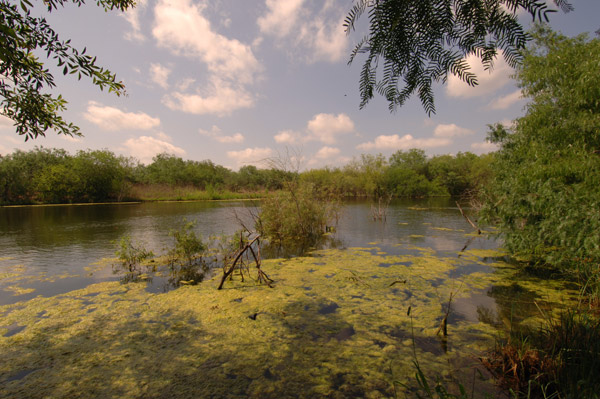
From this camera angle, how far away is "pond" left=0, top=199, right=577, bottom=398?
2990 millimetres

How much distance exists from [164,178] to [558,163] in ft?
149

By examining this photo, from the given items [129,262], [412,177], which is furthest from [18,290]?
[412,177]

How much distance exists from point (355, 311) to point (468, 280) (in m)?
3.31

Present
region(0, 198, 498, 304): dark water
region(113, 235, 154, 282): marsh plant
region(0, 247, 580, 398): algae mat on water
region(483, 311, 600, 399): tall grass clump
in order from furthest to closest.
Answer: region(113, 235, 154, 282): marsh plant, region(0, 198, 498, 304): dark water, region(0, 247, 580, 398): algae mat on water, region(483, 311, 600, 399): tall grass clump

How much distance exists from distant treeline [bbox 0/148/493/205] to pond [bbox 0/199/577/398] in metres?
6.04

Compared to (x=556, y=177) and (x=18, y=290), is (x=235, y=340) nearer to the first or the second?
(x=18, y=290)

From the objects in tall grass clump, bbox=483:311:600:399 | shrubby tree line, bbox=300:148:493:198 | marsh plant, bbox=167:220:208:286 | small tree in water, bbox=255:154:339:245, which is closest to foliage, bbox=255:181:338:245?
small tree in water, bbox=255:154:339:245

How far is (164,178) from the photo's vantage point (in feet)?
140

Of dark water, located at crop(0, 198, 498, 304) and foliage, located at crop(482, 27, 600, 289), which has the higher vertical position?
foliage, located at crop(482, 27, 600, 289)

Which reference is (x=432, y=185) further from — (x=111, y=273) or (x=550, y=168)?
(x=111, y=273)

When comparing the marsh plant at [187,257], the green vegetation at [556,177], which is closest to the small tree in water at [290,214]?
the marsh plant at [187,257]

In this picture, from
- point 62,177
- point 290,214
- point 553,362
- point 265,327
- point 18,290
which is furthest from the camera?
point 62,177

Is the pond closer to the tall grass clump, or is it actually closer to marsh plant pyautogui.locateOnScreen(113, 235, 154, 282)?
the tall grass clump

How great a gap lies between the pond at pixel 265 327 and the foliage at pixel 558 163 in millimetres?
995
